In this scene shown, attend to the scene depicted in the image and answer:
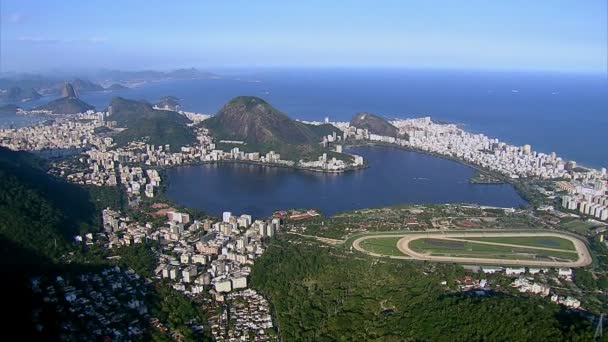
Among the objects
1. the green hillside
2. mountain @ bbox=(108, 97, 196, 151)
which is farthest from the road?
mountain @ bbox=(108, 97, 196, 151)

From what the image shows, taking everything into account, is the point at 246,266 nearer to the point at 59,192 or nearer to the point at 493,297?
the point at 493,297

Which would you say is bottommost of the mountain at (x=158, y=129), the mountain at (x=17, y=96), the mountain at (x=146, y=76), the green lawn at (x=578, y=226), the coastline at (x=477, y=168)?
the green lawn at (x=578, y=226)

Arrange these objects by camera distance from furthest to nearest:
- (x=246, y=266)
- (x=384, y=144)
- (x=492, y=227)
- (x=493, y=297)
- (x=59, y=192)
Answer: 1. (x=384, y=144)
2. (x=59, y=192)
3. (x=492, y=227)
4. (x=246, y=266)
5. (x=493, y=297)

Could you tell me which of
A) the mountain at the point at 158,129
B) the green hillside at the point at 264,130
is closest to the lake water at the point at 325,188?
the green hillside at the point at 264,130

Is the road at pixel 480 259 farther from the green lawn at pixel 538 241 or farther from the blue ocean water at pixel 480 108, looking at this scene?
the blue ocean water at pixel 480 108

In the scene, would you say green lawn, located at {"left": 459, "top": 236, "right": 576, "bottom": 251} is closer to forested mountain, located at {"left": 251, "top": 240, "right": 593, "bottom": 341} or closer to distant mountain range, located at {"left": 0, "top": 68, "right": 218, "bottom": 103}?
forested mountain, located at {"left": 251, "top": 240, "right": 593, "bottom": 341}

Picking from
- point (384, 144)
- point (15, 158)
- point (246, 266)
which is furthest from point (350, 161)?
point (15, 158)
